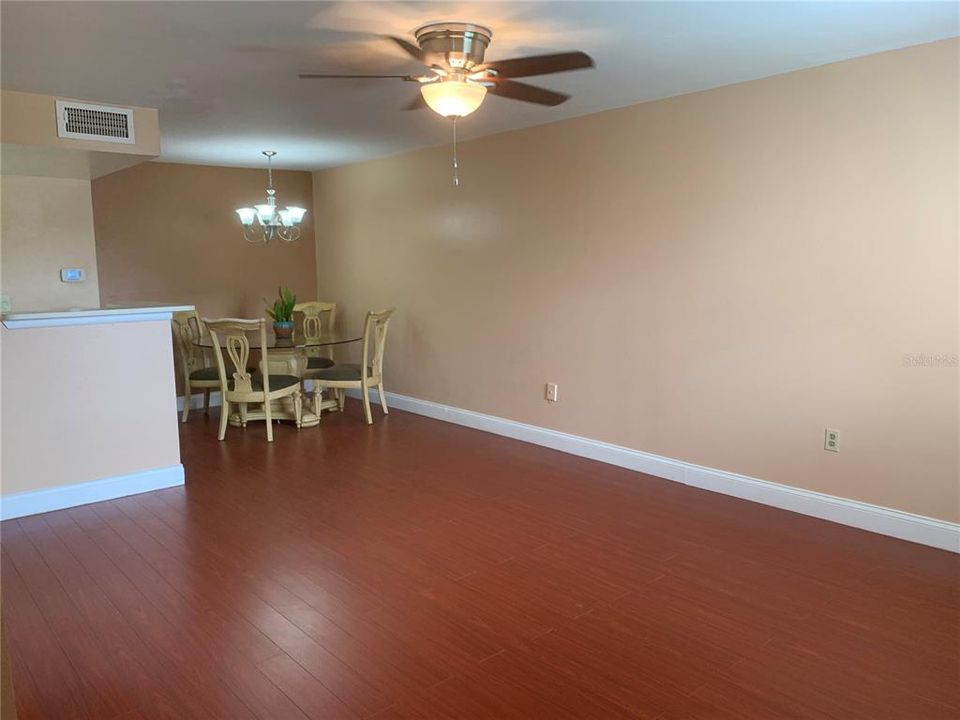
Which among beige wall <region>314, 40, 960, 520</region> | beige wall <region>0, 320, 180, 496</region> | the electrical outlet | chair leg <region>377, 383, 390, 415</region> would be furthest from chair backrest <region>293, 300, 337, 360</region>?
the electrical outlet

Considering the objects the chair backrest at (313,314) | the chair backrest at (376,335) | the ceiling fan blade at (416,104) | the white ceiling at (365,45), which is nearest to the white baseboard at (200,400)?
the chair backrest at (313,314)

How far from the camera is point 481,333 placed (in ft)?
18.0

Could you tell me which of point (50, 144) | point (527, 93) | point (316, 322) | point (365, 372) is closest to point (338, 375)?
point (365, 372)

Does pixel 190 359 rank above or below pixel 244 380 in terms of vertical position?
above

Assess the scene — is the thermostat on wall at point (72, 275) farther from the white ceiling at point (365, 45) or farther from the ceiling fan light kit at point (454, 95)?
the ceiling fan light kit at point (454, 95)

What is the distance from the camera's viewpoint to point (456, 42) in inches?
105

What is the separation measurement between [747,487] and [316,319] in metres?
4.54

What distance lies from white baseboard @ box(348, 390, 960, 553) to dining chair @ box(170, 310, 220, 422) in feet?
7.38

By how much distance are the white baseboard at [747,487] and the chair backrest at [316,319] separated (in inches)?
79.3

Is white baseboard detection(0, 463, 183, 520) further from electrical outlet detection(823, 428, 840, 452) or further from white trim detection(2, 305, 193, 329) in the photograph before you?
electrical outlet detection(823, 428, 840, 452)

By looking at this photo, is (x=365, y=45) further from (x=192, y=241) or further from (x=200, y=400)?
(x=200, y=400)

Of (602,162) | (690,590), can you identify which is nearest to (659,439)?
(690,590)

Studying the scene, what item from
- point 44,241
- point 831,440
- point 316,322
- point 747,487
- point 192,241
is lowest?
point 747,487

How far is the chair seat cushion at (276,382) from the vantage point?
18.0 ft
